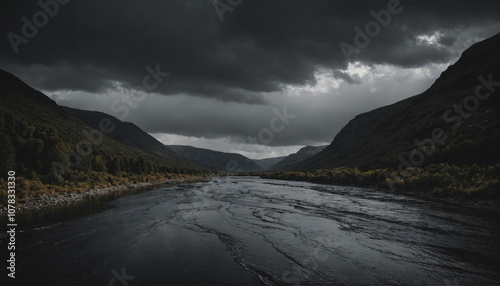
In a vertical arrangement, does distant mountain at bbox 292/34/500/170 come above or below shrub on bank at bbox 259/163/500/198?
above

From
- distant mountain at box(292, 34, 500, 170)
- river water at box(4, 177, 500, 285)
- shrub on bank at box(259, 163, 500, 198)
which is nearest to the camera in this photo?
river water at box(4, 177, 500, 285)

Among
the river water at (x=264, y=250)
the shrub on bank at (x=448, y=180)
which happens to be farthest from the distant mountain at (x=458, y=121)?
the river water at (x=264, y=250)

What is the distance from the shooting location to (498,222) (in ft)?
61.5

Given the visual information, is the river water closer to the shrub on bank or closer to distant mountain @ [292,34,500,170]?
the shrub on bank

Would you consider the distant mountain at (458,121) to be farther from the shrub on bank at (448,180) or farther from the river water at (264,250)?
the river water at (264,250)

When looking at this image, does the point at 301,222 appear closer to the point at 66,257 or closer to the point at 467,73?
the point at 66,257

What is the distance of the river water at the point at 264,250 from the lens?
35.0 ft

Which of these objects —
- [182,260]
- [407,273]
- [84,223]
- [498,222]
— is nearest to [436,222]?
[498,222]

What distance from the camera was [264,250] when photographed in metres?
14.4

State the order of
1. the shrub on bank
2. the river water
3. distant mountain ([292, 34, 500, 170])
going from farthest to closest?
1. distant mountain ([292, 34, 500, 170])
2. the shrub on bank
3. the river water

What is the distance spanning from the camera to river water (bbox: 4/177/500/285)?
420 inches

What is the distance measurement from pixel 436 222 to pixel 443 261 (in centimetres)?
935

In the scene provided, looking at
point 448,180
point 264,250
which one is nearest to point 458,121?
point 448,180

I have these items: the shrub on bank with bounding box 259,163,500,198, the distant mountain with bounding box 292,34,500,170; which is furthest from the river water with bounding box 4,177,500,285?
the distant mountain with bounding box 292,34,500,170
